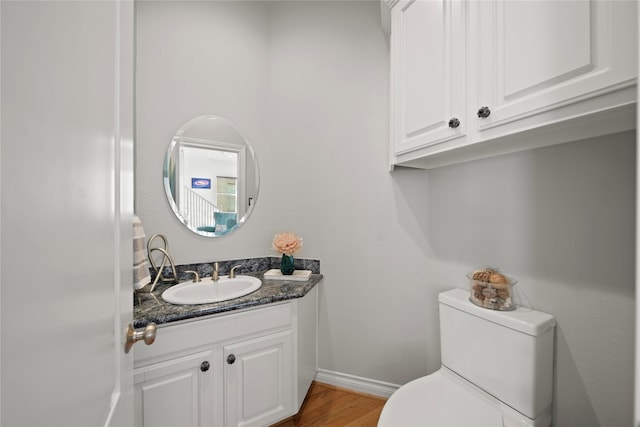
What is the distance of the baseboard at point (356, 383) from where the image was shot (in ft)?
5.70

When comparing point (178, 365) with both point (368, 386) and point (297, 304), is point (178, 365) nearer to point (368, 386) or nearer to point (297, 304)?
point (297, 304)

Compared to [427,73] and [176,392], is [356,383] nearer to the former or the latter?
[176,392]

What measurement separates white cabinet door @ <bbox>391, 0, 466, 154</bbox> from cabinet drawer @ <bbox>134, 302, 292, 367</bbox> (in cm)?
109

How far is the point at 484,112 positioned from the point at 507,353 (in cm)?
96

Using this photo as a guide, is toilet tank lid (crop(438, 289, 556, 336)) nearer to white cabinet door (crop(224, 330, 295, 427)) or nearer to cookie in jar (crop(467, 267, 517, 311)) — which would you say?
cookie in jar (crop(467, 267, 517, 311))

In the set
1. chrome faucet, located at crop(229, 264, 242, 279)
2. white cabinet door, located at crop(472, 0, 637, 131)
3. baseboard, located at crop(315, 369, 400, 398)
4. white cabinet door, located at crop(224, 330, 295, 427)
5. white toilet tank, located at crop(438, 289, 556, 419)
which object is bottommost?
baseboard, located at crop(315, 369, 400, 398)

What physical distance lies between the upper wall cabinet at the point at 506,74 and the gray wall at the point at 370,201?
0.26m

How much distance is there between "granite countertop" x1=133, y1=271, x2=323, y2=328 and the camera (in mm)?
1117

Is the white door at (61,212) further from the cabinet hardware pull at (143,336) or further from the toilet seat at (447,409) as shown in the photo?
the toilet seat at (447,409)

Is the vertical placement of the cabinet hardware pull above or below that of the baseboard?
above

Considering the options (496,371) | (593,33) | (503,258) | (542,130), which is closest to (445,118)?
(542,130)

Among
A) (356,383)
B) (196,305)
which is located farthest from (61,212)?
(356,383)

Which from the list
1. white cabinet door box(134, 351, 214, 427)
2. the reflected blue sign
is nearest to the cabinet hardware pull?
white cabinet door box(134, 351, 214, 427)

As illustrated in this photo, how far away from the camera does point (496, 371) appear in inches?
43.8
